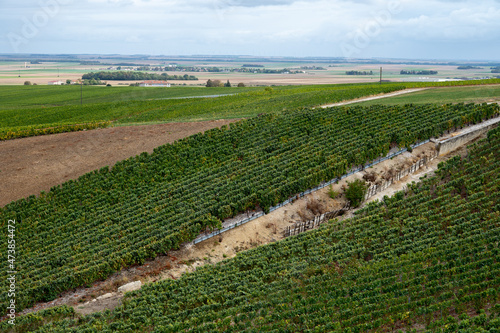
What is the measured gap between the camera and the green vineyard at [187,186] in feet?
84.5

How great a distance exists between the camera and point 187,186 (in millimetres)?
33406

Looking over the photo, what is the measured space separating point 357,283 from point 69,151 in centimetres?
3376

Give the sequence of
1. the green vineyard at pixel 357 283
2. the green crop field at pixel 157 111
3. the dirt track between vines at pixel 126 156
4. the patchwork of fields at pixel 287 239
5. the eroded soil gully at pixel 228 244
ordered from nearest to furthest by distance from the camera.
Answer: the green vineyard at pixel 357 283 < the patchwork of fields at pixel 287 239 < the eroded soil gully at pixel 228 244 < the dirt track between vines at pixel 126 156 < the green crop field at pixel 157 111

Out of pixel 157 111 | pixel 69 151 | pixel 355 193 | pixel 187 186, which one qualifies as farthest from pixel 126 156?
pixel 157 111

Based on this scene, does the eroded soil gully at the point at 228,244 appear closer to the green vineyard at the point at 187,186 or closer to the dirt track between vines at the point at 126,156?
the dirt track between vines at the point at 126,156

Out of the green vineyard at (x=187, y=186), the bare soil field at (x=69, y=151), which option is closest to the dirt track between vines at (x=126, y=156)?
the bare soil field at (x=69, y=151)

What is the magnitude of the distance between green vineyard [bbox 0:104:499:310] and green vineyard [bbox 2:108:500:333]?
14.1 ft

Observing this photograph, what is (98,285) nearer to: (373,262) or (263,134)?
(373,262)

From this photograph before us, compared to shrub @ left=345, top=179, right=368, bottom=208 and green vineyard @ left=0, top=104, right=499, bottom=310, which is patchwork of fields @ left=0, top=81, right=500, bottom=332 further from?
shrub @ left=345, top=179, right=368, bottom=208

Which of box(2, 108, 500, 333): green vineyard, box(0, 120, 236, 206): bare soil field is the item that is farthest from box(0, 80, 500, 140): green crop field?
box(2, 108, 500, 333): green vineyard

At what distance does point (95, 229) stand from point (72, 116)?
4689 centimetres

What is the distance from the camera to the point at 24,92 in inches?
4385

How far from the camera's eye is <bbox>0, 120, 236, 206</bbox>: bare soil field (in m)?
35.9

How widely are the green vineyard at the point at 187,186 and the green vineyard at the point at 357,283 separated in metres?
4.30
